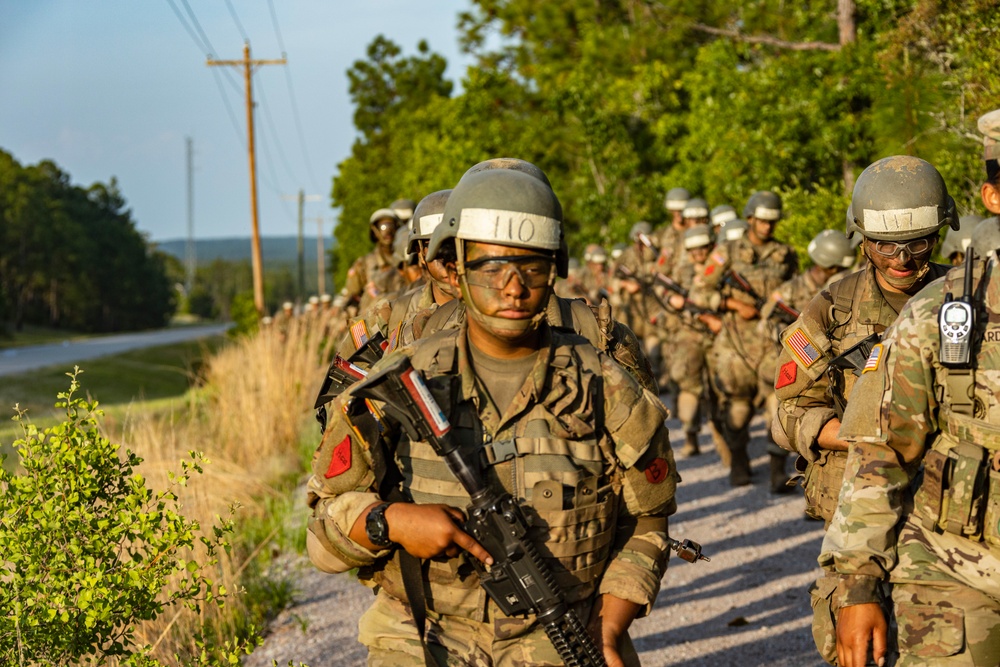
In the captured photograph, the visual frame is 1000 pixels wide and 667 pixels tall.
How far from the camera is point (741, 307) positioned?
1110cm

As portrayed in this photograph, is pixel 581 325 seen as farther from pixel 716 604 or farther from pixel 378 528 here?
pixel 716 604

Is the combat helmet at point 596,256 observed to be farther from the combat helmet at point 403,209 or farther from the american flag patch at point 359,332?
the american flag patch at point 359,332

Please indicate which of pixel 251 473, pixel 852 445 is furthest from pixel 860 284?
pixel 251 473

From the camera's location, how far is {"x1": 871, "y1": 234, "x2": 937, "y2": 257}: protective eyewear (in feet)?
15.2

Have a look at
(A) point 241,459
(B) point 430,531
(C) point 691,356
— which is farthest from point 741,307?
(B) point 430,531

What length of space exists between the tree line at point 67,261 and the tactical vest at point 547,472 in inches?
2054

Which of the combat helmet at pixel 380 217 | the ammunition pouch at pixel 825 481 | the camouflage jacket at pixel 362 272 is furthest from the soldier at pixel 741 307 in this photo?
the ammunition pouch at pixel 825 481

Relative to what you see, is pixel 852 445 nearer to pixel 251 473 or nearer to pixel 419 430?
pixel 419 430

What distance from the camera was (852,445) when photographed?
337 centimetres

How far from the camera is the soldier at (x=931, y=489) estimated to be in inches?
123

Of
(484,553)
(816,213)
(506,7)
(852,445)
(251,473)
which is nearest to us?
(484,553)

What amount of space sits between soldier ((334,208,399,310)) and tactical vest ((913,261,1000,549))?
7293mm

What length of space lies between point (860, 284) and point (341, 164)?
62.7m

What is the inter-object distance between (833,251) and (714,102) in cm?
1014
